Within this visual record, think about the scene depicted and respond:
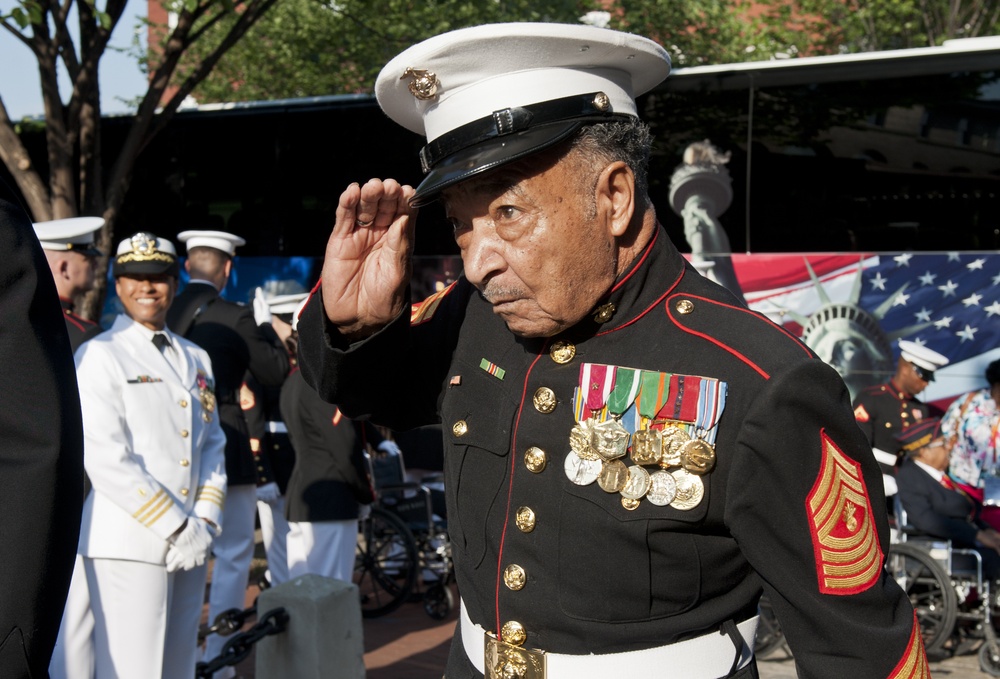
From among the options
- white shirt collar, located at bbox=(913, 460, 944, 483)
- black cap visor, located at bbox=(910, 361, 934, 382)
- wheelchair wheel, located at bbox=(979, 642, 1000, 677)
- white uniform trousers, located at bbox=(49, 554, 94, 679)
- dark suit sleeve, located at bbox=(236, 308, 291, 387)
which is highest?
dark suit sleeve, located at bbox=(236, 308, 291, 387)

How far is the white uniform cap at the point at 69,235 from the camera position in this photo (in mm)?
5902

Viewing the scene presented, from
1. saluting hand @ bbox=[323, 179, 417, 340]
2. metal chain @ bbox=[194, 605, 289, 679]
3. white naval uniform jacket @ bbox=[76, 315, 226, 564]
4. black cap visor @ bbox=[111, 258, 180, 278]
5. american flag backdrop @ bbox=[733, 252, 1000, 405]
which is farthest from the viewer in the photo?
american flag backdrop @ bbox=[733, 252, 1000, 405]

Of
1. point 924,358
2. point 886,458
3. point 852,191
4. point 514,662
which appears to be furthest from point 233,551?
point 852,191

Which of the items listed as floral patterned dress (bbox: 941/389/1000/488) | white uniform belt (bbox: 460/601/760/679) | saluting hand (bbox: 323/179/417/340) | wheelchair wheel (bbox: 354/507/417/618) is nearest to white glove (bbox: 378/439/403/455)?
wheelchair wheel (bbox: 354/507/417/618)

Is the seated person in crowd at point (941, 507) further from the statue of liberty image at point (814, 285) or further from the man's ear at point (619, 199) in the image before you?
the man's ear at point (619, 199)

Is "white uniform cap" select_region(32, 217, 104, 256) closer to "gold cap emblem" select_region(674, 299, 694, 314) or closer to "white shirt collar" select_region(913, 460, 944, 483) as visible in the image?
"gold cap emblem" select_region(674, 299, 694, 314)

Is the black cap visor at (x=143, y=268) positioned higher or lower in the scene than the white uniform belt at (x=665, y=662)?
higher

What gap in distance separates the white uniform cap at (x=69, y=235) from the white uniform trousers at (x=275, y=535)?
7.12 feet

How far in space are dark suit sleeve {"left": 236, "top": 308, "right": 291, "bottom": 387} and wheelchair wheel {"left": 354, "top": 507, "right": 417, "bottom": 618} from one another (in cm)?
153

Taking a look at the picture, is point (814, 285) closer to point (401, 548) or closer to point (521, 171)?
point (401, 548)

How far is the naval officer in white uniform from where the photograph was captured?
4.45 metres

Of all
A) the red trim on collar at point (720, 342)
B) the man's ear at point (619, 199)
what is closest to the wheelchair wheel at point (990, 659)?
the red trim on collar at point (720, 342)

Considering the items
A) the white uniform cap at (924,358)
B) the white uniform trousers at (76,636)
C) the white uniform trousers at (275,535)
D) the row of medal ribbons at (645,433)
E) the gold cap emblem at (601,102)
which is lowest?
the white uniform trousers at (275,535)

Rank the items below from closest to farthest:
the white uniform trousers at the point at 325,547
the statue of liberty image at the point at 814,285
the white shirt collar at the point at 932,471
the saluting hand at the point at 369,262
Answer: the saluting hand at the point at 369,262
the white uniform trousers at the point at 325,547
the white shirt collar at the point at 932,471
the statue of liberty image at the point at 814,285
